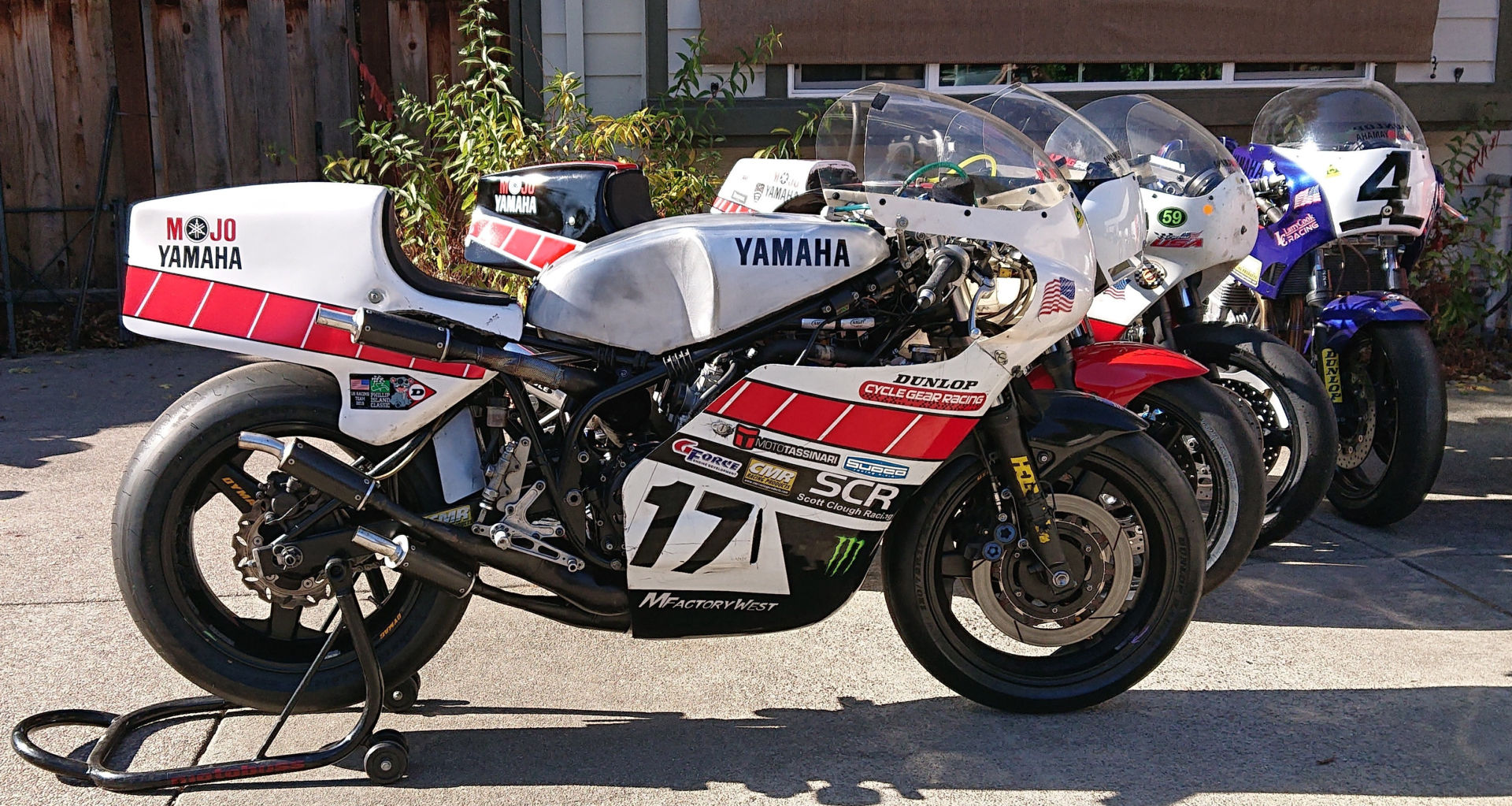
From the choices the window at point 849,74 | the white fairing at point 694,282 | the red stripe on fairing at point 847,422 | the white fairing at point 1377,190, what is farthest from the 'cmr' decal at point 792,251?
the window at point 849,74

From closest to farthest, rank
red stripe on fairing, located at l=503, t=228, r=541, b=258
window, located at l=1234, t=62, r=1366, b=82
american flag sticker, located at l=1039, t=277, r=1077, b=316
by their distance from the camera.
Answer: american flag sticker, located at l=1039, t=277, r=1077, b=316, red stripe on fairing, located at l=503, t=228, r=541, b=258, window, located at l=1234, t=62, r=1366, b=82

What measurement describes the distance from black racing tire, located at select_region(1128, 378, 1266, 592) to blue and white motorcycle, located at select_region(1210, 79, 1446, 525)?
124cm

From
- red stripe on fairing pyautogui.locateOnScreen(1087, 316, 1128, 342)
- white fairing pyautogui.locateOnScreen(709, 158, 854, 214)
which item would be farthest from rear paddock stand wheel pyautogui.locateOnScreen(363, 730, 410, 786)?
red stripe on fairing pyautogui.locateOnScreen(1087, 316, 1128, 342)

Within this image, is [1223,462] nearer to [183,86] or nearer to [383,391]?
[383,391]

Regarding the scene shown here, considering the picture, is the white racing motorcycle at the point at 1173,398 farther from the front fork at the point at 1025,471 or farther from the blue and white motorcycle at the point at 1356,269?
the blue and white motorcycle at the point at 1356,269

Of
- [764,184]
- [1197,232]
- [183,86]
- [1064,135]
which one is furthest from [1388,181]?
[183,86]

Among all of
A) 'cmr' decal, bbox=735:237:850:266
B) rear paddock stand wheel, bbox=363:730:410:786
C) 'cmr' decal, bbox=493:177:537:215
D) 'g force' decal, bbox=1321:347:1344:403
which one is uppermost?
'cmr' decal, bbox=493:177:537:215

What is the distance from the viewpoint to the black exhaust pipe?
9.93 ft

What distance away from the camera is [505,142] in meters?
6.58

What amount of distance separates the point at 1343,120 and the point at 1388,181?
0.31 meters

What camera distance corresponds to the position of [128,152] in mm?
8008

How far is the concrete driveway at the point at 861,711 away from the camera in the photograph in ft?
10.1

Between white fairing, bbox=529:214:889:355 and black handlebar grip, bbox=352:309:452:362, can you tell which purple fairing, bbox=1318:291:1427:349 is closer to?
white fairing, bbox=529:214:889:355

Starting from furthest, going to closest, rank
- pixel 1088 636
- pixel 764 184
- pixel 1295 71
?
1. pixel 1295 71
2. pixel 764 184
3. pixel 1088 636
